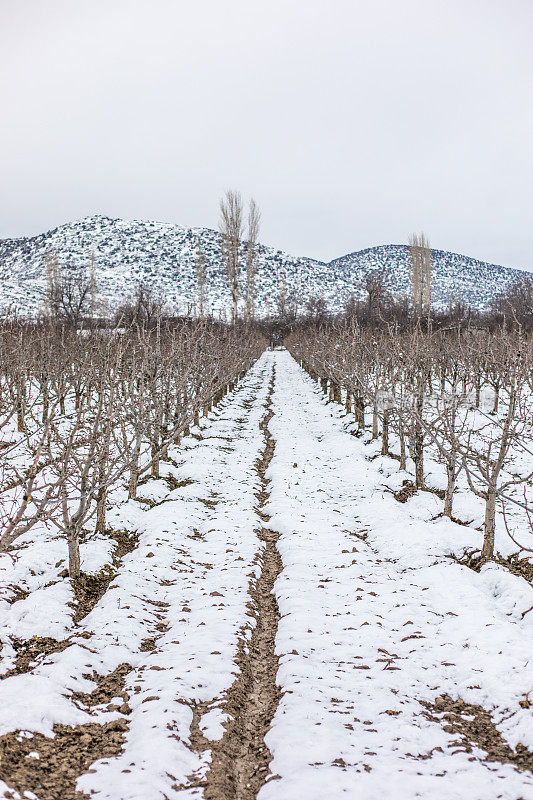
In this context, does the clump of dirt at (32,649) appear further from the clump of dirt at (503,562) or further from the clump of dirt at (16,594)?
the clump of dirt at (503,562)

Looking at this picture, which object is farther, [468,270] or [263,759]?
[468,270]

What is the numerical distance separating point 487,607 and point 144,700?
473cm

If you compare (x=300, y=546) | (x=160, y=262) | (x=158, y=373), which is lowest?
(x=300, y=546)

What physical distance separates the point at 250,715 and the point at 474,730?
2156 mm

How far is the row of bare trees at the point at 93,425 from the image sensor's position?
650 cm

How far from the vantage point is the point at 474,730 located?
4.73 metres

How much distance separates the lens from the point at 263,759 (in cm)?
444

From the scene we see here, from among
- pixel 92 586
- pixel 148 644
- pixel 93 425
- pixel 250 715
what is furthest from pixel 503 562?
pixel 93 425

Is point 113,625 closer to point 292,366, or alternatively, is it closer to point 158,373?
point 158,373

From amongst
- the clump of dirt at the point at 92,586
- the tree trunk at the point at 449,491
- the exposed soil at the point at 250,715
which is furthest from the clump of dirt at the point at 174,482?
the tree trunk at the point at 449,491

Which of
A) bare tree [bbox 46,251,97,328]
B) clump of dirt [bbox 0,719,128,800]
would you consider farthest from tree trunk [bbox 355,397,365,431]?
clump of dirt [bbox 0,719,128,800]

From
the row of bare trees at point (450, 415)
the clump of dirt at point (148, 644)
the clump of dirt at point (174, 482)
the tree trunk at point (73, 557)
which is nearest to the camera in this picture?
the clump of dirt at point (148, 644)

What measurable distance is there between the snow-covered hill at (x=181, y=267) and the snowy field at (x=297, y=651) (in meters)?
86.7

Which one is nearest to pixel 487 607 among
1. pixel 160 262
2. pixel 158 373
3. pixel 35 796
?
pixel 35 796
